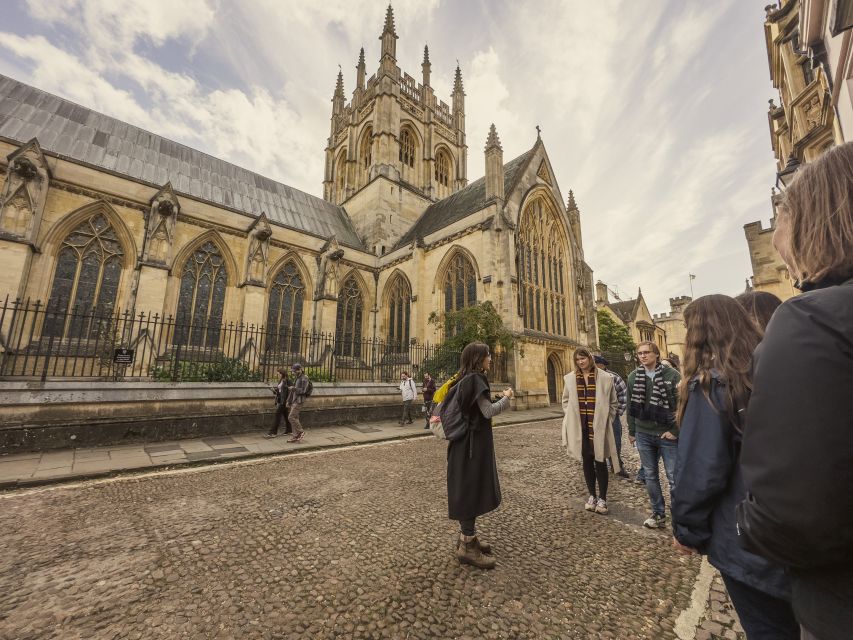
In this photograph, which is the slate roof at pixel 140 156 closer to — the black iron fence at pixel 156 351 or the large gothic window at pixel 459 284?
the black iron fence at pixel 156 351

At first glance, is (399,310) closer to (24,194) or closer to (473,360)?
(24,194)

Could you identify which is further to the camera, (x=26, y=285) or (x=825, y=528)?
(x=26, y=285)

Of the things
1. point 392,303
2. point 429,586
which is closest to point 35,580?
point 429,586

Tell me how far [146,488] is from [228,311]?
1254 cm

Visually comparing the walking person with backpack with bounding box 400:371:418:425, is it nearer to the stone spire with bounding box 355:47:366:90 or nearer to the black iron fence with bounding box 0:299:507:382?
the black iron fence with bounding box 0:299:507:382

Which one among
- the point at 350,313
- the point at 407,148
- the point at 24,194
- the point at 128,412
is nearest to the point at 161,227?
the point at 24,194

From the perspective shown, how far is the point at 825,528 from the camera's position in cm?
72

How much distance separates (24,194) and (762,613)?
699 inches

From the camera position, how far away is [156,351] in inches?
461

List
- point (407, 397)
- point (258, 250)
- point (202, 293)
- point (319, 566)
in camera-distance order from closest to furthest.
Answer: point (319, 566)
point (407, 397)
point (202, 293)
point (258, 250)

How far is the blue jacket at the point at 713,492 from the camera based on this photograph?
1337mm

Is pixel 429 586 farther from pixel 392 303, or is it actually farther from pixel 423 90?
pixel 423 90

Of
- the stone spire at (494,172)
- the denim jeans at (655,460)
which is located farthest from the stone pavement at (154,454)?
the stone spire at (494,172)

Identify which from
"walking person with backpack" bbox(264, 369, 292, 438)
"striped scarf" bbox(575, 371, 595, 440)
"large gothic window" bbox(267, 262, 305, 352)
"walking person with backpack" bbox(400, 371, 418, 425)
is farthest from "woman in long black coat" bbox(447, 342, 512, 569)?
"large gothic window" bbox(267, 262, 305, 352)
